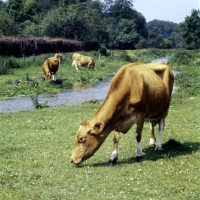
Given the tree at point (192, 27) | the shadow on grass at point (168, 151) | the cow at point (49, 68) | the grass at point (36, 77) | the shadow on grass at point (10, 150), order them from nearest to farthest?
the shadow on grass at point (168, 151), the shadow on grass at point (10, 150), the grass at point (36, 77), the cow at point (49, 68), the tree at point (192, 27)

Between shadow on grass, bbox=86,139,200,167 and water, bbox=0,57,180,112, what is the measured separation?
38.7 feet

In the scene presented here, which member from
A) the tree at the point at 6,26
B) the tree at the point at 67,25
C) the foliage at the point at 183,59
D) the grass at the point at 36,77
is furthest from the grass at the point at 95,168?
the tree at the point at 67,25

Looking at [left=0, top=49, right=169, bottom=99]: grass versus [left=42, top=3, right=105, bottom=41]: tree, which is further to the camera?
[left=42, top=3, right=105, bottom=41]: tree

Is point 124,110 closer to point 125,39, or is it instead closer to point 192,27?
point 192,27

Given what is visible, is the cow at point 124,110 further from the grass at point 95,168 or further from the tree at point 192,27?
the tree at point 192,27

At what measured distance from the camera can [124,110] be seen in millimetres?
9617

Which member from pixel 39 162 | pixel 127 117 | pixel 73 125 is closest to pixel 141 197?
pixel 127 117

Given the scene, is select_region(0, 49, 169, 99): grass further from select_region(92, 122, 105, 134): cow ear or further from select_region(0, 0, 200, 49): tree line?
select_region(0, 0, 200, 49): tree line

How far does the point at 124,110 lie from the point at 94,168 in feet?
4.74

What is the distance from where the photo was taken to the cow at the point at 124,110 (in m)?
9.33

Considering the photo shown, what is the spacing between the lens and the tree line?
2758 inches

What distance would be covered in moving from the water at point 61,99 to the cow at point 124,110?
12262mm

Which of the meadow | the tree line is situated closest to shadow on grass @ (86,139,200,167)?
the meadow

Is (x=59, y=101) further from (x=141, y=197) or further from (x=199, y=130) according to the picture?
(x=141, y=197)
